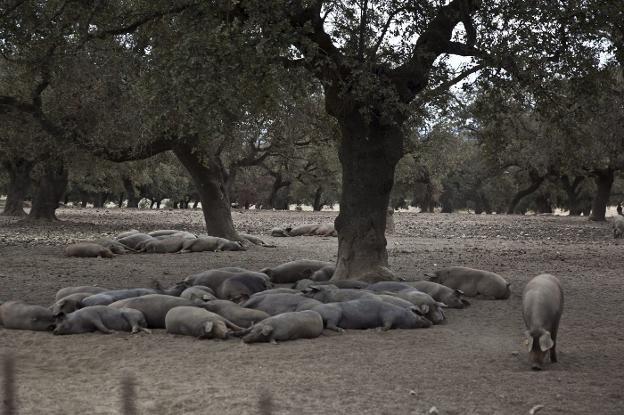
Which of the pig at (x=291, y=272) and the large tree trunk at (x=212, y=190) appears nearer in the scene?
the pig at (x=291, y=272)

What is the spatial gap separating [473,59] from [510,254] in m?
7.93

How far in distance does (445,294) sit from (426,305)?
1434 mm

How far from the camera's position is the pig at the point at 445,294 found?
10.6m

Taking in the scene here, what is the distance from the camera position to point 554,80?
38.8 feet

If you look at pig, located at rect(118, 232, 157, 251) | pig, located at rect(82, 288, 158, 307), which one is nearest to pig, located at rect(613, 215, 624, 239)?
pig, located at rect(118, 232, 157, 251)

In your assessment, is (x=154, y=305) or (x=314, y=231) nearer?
(x=154, y=305)

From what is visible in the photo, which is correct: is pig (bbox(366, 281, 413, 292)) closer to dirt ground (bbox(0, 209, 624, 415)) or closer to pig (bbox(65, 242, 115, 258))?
dirt ground (bbox(0, 209, 624, 415))

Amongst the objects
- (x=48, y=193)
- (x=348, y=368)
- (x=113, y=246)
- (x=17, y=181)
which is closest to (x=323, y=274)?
(x=348, y=368)

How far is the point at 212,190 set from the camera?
66.3ft

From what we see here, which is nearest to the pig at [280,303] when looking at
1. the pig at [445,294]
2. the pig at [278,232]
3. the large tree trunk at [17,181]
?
the pig at [445,294]

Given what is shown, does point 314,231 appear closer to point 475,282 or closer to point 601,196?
point 475,282

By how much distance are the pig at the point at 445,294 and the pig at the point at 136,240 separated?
9620 millimetres

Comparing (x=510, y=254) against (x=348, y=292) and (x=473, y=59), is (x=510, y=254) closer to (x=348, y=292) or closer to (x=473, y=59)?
(x=473, y=59)

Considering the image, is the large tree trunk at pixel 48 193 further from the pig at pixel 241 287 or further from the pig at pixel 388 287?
the pig at pixel 388 287
